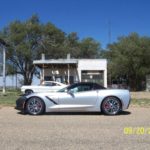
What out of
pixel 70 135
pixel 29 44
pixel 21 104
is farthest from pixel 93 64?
pixel 70 135

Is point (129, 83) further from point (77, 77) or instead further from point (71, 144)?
point (71, 144)

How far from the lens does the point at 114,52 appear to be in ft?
179

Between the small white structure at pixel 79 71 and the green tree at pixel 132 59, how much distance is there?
8300mm

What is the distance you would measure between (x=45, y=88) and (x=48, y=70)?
39.3ft

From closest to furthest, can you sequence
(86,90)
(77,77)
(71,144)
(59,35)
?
(71,144) < (86,90) < (77,77) < (59,35)

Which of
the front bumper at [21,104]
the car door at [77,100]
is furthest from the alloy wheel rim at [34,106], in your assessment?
the car door at [77,100]

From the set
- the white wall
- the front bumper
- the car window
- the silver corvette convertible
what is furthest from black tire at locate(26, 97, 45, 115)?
the white wall

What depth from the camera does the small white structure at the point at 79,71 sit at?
4406 cm

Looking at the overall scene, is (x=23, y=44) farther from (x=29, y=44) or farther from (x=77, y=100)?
(x=77, y=100)

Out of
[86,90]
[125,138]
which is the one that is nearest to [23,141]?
[125,138]

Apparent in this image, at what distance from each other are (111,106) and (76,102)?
1.40 metres

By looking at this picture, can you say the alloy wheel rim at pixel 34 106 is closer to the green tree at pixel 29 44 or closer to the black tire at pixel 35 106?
the black tire at pixel 35 106

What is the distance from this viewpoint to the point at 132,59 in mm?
51906
